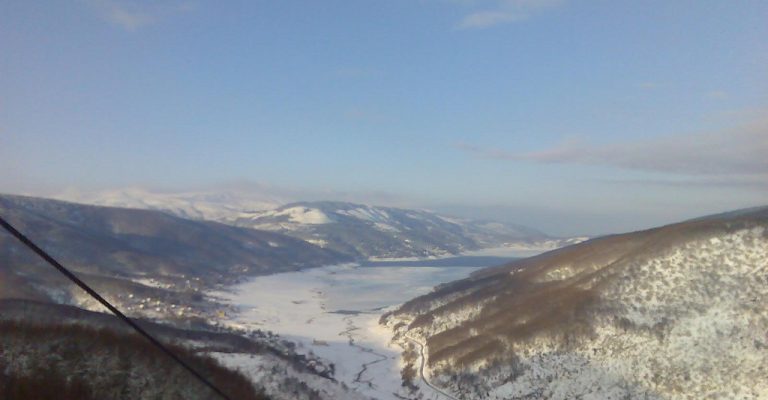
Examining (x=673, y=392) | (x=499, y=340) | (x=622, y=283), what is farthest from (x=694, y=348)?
(x=499, y=340)

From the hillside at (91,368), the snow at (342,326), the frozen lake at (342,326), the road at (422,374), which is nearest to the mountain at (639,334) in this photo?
the road at (422,374)

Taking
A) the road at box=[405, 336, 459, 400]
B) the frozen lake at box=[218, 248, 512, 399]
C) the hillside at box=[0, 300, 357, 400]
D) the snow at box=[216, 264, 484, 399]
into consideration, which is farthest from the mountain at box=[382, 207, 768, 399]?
the hillside at box=[0, 300, 357, 400]

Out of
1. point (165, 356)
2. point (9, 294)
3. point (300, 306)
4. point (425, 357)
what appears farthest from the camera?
point (300, 306)

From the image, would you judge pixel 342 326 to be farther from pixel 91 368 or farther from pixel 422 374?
pixel 91 368

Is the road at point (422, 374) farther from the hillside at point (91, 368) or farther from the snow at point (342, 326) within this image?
the hillside at point (91, 368)

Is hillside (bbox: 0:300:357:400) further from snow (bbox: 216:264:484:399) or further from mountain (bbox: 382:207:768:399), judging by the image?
mountain (bbox: 382:207:768:399)

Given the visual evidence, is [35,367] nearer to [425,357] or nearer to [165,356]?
[165,356]

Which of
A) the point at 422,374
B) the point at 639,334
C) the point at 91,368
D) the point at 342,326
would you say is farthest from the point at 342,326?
the point at 91,368

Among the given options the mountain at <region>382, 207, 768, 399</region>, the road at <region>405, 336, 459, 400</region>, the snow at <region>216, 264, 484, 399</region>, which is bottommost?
the snow at <region>216, 264, 484, 399</region>
